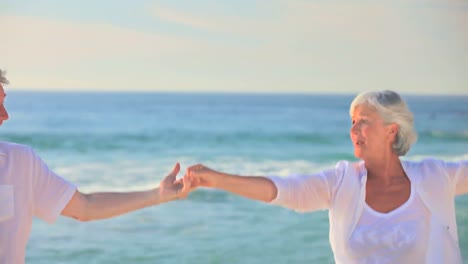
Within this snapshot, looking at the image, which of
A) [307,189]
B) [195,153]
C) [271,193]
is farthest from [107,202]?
[195,153]

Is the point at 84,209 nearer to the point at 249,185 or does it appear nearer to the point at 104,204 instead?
the point at 104,204

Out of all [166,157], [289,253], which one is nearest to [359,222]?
[289,253]

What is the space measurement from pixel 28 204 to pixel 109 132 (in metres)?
15.8

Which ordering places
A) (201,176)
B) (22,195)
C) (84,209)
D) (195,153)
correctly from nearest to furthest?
(22,195), (84,209), (201,176), (195,153)

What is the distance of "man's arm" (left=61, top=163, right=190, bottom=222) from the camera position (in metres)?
2.38

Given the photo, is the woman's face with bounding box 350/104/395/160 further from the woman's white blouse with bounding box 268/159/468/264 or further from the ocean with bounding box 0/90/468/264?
the ocean with bounding box 0/90/468/264

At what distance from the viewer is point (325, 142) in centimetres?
1602

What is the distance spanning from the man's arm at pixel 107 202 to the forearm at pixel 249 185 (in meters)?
0.15

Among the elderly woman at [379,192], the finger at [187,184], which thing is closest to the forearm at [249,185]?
the elderly woman at [379,192]

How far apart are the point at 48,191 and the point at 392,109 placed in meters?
1.00

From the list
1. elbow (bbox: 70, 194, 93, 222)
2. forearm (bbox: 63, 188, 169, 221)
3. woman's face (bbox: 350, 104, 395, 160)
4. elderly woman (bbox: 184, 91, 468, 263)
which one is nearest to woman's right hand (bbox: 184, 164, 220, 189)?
elderly woman (bbox: 184, 91, 468, 263)

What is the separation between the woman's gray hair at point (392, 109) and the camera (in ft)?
8.18

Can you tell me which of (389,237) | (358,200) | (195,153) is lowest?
(389,237)

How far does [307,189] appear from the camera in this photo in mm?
2477
